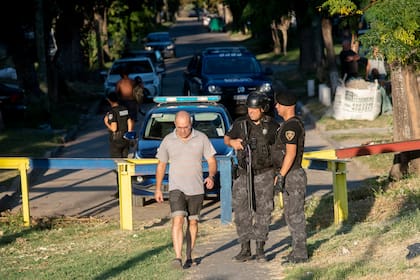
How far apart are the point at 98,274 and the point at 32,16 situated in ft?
64.8

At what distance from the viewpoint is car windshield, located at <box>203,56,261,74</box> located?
26156 mm

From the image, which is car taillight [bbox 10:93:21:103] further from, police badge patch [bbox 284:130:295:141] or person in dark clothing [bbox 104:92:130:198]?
police badge patch [bbox 284:130:295:141]

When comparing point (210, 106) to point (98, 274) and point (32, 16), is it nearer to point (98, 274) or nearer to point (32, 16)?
point (98, 274)

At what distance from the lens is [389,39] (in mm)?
11508

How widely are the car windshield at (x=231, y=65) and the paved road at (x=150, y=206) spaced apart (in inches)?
99.0

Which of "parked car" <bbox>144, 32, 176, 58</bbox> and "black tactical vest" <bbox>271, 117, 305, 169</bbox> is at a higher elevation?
"black tactical vest" <bbox>271, 117, 305, 169</bbox>

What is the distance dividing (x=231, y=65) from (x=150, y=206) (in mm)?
12367

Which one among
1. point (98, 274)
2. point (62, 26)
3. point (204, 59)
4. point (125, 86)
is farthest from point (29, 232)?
point (62, 26)

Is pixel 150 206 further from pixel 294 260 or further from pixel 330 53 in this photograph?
pixel 330 53

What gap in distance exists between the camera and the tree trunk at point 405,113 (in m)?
13.6

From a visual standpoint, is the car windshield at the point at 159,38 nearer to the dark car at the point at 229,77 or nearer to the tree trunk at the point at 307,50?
the tree trunk at the point at 307,50

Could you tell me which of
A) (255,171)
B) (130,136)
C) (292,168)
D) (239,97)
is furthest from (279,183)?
(239,97)

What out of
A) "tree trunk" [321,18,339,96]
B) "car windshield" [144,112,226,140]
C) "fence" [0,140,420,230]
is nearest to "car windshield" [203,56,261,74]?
"tree trunk" [321,18,339,96]

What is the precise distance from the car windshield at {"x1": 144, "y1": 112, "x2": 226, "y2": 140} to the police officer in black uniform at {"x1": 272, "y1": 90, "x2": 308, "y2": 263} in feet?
19.1
